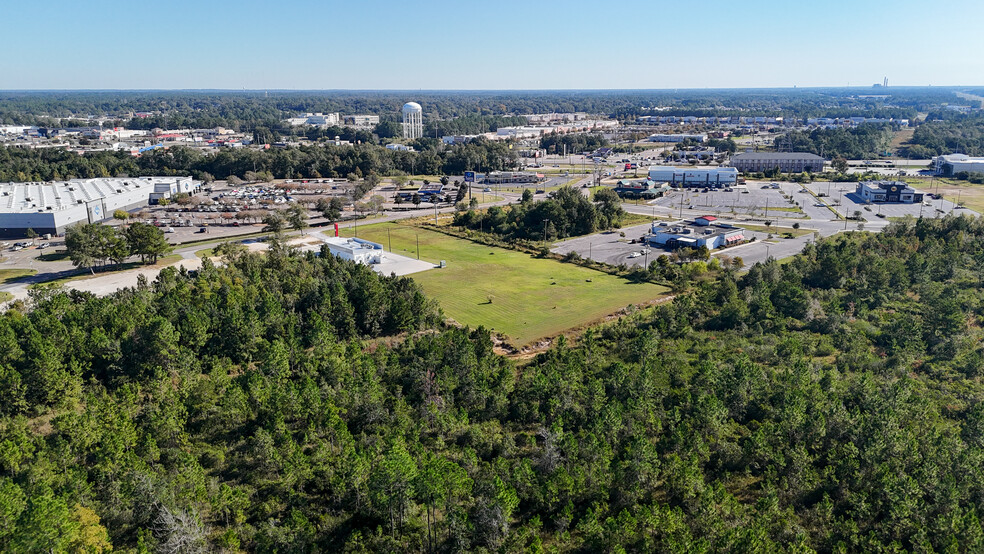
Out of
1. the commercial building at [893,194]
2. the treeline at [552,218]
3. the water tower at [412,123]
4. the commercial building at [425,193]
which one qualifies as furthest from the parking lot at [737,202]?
the water tower at [412,123]

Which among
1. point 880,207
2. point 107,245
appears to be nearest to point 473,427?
point 107,245

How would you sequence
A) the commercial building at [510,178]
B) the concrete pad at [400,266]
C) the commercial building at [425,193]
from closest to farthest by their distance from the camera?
the concrete pad at [400,266]
the commercial building at [425,193]
the commercial building at [510,178]

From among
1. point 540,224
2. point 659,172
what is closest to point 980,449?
point 540,224

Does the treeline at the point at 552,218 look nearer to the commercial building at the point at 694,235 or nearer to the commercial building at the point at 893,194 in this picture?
the commercial building at the point at 694,235

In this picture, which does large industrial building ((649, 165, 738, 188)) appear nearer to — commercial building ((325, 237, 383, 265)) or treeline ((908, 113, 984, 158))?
treeline ((908, 113, 984, 158))

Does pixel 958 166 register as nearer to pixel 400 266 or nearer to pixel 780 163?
pixel 780 163

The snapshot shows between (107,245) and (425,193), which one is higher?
(425,193)
